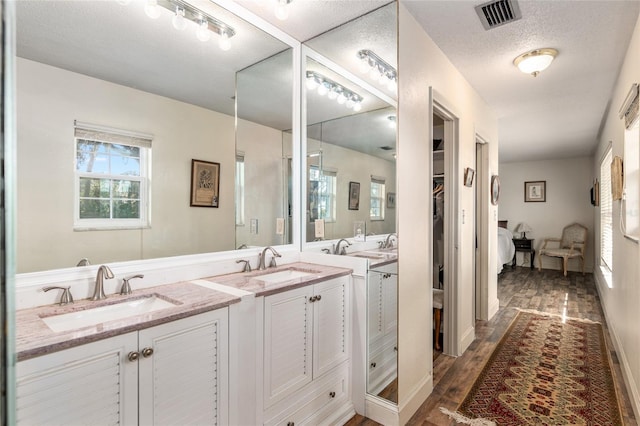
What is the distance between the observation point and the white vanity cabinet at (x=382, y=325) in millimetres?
2031

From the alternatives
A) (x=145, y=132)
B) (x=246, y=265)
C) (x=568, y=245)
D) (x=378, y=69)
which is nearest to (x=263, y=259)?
(x=246, y=265)

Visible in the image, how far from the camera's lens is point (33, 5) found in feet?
4.52

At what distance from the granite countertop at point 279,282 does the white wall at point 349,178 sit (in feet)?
1.06

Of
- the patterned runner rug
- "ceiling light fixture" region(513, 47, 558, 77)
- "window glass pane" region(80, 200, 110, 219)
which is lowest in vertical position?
the patterned runner rug

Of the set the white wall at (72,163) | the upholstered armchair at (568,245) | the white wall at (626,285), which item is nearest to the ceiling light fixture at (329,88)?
the white wall at (72,163)

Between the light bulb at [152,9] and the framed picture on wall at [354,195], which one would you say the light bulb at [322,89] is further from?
the light bulb at [152,9]

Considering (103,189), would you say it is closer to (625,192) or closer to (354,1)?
(354,1)

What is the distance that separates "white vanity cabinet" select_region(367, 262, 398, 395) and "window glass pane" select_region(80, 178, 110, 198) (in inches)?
59.6

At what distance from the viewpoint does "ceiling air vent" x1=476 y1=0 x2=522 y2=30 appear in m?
2.00

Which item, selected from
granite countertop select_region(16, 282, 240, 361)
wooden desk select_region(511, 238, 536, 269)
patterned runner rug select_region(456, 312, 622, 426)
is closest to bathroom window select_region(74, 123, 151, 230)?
granite countertop select_region(16, 282, 240, 361)

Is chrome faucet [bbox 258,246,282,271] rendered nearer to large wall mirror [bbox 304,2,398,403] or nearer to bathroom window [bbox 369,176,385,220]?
large wall mirror [bbox 304,2,398,403]

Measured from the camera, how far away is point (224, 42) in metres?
2.12

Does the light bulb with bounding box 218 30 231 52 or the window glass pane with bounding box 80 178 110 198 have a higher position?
the light bulb with bounding box 218 30 231 52

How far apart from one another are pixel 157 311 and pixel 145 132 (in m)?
1.00
